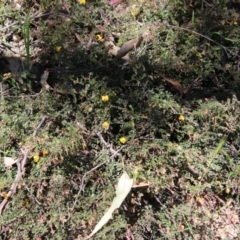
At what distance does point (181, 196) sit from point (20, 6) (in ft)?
5.50

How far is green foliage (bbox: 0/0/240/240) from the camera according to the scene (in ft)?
8.19

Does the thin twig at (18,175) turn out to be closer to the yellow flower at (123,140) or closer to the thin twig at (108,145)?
the thin twig at (108,145)

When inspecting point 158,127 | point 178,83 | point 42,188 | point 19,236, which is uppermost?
point 178,83

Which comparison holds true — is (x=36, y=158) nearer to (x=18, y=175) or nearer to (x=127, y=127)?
(x=18, y=175)

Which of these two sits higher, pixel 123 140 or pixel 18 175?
pixel 123 140

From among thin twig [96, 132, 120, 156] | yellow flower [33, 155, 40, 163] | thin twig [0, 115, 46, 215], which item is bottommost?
thin twig [0, 115, 46, 215]

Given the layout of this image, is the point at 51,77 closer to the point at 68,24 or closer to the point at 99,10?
the point at 68,24

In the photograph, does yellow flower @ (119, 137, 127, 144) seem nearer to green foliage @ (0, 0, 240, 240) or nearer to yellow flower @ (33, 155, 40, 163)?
green foliage @ (0, 0, 240, 240)

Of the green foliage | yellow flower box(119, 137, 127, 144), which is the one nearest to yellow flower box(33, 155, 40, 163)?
the green foliage

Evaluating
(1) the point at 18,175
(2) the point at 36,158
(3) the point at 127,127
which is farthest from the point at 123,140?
(1) the point at 18,175

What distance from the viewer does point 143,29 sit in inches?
113

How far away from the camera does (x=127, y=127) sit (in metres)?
2.60

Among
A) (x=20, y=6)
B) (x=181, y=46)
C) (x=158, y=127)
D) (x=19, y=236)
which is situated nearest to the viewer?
(x=19, y=236)

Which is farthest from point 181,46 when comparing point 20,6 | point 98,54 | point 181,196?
point 20,6
